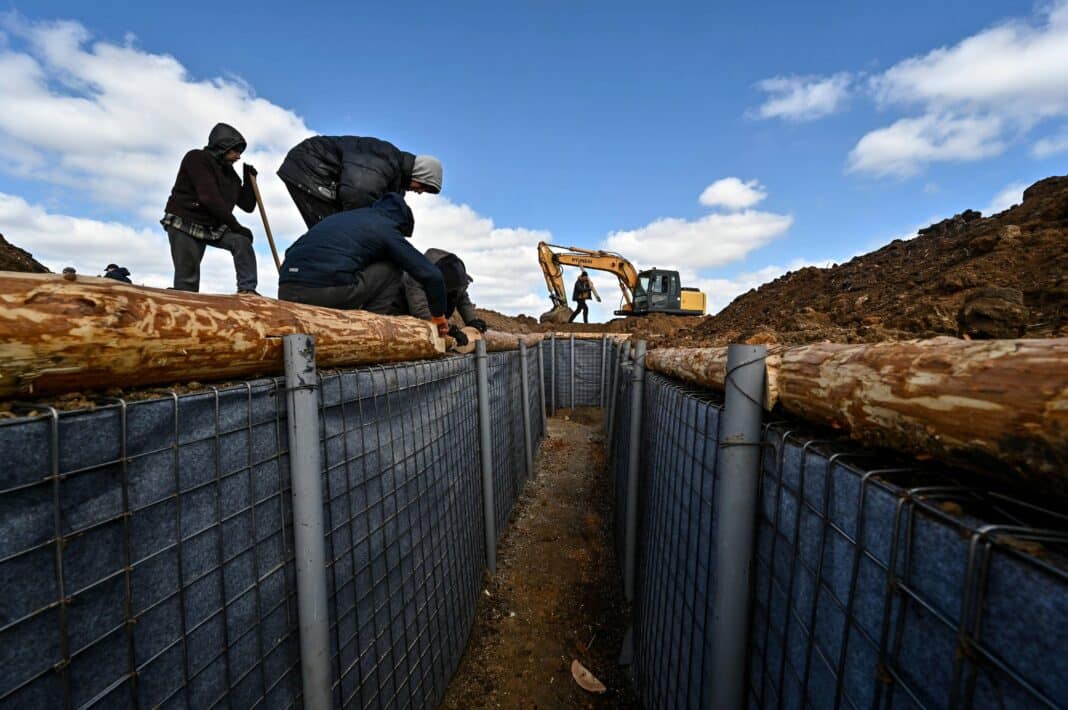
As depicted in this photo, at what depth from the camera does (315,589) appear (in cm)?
153

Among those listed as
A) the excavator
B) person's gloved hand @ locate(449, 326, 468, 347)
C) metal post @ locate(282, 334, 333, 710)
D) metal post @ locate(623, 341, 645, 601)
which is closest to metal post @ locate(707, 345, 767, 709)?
metal post @ locate(282, 334, 333, 710)

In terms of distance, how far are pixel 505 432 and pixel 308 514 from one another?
3701 mm

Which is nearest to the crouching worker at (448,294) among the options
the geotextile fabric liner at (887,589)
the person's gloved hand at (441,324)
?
the person's gloved hand at (441,324)

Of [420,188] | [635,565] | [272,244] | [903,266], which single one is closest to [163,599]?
[635,565]

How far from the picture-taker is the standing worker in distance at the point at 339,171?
13.4ft

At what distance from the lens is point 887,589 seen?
0.78 metres

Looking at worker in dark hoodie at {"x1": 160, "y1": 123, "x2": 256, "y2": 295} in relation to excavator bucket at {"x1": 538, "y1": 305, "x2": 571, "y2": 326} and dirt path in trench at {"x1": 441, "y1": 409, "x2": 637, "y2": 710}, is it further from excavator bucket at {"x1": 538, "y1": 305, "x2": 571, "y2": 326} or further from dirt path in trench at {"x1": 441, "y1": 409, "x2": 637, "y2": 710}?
excavator bucket at {"x1": 538, "y1": 305, "x2": 571, "y2": 326}

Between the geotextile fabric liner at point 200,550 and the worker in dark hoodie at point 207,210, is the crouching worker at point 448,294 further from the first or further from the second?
the geotextile fabric liner at point 200,550

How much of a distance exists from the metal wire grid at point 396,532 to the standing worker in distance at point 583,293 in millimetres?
19496

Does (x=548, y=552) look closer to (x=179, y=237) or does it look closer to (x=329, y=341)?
(x=329, y=341)

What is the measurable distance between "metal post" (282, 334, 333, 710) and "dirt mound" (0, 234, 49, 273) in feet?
27.4

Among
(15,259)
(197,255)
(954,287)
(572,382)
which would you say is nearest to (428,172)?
(197,255)

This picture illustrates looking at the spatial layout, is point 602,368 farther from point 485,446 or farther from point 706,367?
point 706,367

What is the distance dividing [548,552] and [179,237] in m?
4.52
